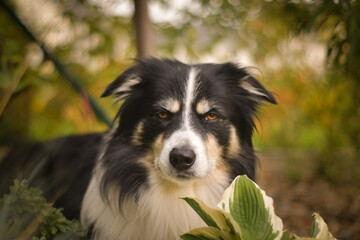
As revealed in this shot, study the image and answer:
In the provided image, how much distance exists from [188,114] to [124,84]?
570 millimetres

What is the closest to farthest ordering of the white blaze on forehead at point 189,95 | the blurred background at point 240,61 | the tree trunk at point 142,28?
the white blaze on forehead at point 189,95 < the blurred background at point 240,61 < the tree trunk at point 142,28

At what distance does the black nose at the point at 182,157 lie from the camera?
1.88 meters

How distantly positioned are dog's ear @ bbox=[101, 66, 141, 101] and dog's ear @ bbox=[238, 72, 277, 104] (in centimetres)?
80

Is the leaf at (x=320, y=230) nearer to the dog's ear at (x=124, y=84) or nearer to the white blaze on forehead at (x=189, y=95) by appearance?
the white blaze on forehead at (x=189, y=95)

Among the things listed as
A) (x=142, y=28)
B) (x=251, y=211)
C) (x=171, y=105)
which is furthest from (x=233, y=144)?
(x=142, y=28)

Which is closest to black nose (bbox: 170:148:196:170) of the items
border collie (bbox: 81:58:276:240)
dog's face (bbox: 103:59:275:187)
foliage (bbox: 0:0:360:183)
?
dog's face (bbox: 103:59:275:187)

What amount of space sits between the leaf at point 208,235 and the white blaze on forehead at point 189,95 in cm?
72

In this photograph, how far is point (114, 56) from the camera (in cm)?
488

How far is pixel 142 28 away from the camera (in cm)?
391

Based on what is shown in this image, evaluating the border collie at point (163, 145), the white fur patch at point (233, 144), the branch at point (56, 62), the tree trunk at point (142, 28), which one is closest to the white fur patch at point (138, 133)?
the border collie at point (163, 145)

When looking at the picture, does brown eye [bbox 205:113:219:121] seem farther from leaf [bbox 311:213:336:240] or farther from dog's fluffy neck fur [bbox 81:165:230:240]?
leaf [bbox 311:213:336:240]

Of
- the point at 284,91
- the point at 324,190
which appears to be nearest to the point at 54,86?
the point at 284,91

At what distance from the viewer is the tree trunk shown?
12.5 ft

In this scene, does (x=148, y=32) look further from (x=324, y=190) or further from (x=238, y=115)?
(x=324, y=190)
